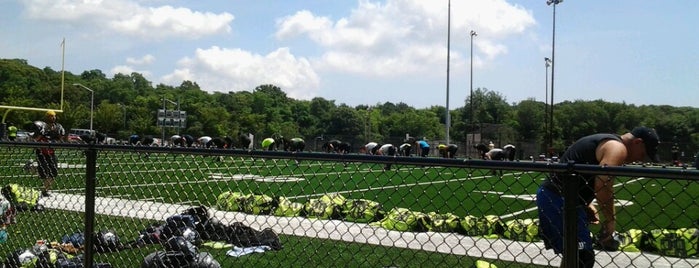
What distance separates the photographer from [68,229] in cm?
820

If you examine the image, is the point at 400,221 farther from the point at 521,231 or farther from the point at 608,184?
the point at 608,184

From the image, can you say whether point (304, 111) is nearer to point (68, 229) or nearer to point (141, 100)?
point (141, 100)

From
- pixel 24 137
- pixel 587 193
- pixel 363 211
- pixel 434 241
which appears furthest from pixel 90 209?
pixel 24 137

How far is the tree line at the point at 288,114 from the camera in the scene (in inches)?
3310

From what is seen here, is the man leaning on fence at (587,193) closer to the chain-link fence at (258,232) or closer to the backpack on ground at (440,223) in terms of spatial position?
the chain-link fence at (258,232)

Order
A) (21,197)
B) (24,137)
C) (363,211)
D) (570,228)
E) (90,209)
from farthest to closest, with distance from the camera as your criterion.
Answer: (24,137), (363,211), (21,197), (90,209), (570,228)

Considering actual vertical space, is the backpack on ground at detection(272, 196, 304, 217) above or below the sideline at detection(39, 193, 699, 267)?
above

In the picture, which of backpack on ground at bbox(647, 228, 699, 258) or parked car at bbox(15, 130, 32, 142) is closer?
backpack on ground at bbox(647, 228, 699, 258)

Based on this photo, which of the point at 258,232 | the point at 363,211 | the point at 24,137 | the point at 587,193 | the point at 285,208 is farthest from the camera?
the point at 24,137

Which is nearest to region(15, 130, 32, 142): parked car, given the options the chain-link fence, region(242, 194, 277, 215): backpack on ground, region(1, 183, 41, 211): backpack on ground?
region(1, 183, 41, 211): backpack on ground

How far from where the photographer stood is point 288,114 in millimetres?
139625

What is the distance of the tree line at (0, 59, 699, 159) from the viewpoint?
84062 mm

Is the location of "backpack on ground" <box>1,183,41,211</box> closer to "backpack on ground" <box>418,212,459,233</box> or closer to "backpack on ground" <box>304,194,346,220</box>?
"backpack on ground" <box>304,194,346,220</box>

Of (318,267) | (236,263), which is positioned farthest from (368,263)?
(236,263)
